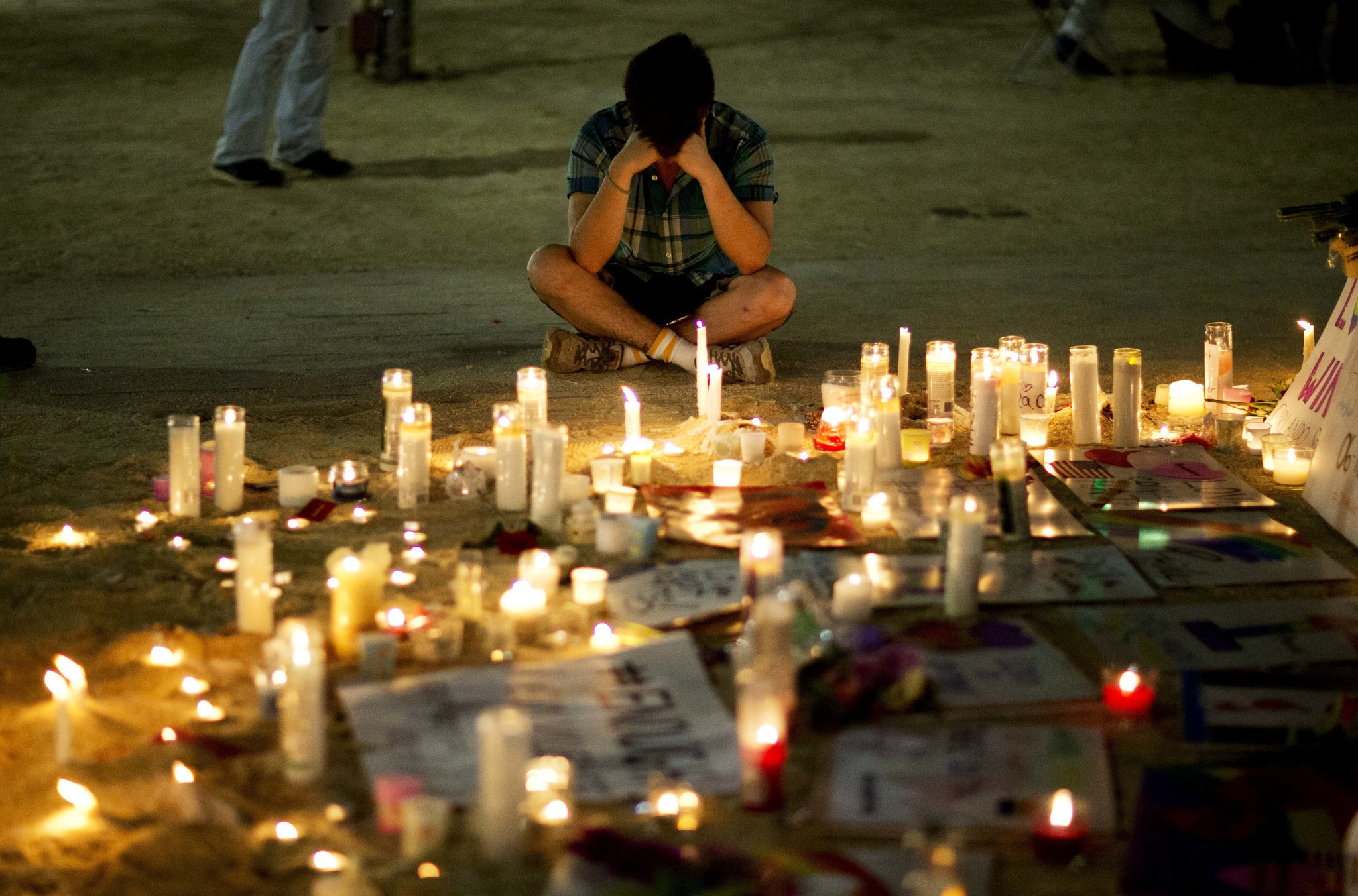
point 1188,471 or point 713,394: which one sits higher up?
point 713,394

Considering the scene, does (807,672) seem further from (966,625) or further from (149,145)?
(149,145)

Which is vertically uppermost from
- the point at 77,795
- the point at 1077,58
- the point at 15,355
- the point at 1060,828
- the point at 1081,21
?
the point at 1081,21

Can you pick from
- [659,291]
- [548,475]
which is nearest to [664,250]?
[659,291]

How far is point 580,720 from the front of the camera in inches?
109

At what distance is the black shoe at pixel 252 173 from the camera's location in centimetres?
818

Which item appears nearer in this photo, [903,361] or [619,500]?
[619,500]

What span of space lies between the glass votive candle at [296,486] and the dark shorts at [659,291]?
1630 millimetres

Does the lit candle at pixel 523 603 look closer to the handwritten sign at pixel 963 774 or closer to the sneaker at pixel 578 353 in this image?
the handwritten sign at pixel 963 774

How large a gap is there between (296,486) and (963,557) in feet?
6.08

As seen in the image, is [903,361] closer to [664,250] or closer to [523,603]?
[664,250]

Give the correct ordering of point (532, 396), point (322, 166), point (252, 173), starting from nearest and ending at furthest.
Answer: point (532, 396) → point (252, 173) → point (322, 166)

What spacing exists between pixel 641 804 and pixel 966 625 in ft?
3.33

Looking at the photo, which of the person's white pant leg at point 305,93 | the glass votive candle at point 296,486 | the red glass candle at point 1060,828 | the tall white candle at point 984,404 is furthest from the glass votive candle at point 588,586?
the person's white pant leg at point 305,93

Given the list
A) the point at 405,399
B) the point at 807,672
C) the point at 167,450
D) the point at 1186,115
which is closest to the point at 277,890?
the point at 807,672
